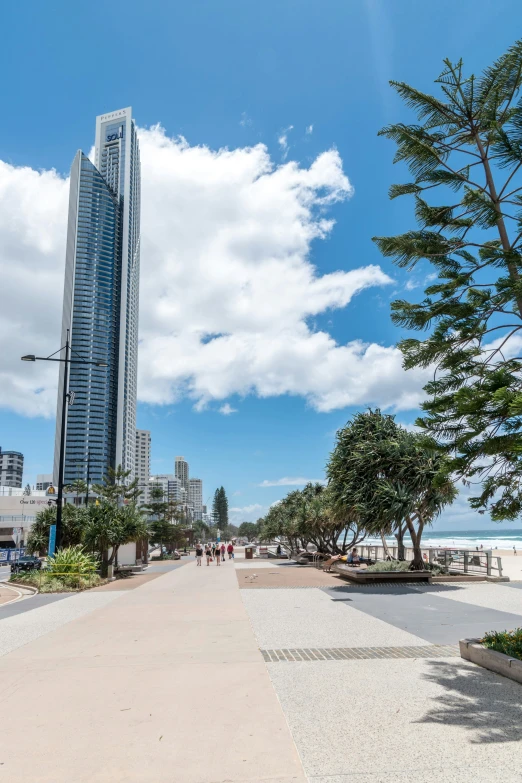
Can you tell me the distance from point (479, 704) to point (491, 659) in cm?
147

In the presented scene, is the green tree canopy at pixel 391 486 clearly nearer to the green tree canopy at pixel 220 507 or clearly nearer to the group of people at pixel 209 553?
the group of people at pixel 209 553

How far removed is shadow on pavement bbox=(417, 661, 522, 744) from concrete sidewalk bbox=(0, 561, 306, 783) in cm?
156

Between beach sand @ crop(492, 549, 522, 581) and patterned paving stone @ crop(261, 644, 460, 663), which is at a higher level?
patterned paving stone @ crop(261, 644, 460, 663)

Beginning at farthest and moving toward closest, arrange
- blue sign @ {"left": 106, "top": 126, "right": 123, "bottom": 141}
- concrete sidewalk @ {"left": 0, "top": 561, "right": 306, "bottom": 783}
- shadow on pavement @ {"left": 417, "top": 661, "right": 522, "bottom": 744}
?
blue sign @ {"left": 106, "top": 126, "right": 123, "bottom": 141}
shadow on pavement @ {"left": 417, "top": 661, "right": 522, "bottom": 744}
concrete sidewalk @ {"left": 0, "top": 561, "right": 306, "bottom": 783}

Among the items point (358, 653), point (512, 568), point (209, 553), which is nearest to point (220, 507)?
point (209, 553)

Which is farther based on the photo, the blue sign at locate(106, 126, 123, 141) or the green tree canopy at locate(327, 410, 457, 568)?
the blue sign at locate(106, 126, 123, 141)

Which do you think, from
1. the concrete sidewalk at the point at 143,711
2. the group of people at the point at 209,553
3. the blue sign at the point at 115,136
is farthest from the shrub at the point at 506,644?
the blue sign at the point at 115,136

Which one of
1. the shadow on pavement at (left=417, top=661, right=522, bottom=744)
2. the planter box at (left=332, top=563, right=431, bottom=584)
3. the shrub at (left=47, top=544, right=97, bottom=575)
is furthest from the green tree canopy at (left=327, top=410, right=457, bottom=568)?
the shadow on pavement at (left=417, top=661, right=522, bottom=744)

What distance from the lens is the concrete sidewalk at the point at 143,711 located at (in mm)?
3840

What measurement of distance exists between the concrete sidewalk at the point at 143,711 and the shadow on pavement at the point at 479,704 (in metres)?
1.56

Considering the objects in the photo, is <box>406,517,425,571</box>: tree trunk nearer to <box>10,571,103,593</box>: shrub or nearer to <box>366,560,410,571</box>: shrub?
<box>366,560,410,571</box>: shrub

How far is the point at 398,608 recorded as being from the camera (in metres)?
12.0

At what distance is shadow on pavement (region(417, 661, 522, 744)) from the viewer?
4.44m

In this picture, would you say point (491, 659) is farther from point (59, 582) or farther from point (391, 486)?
point (59, 582)
